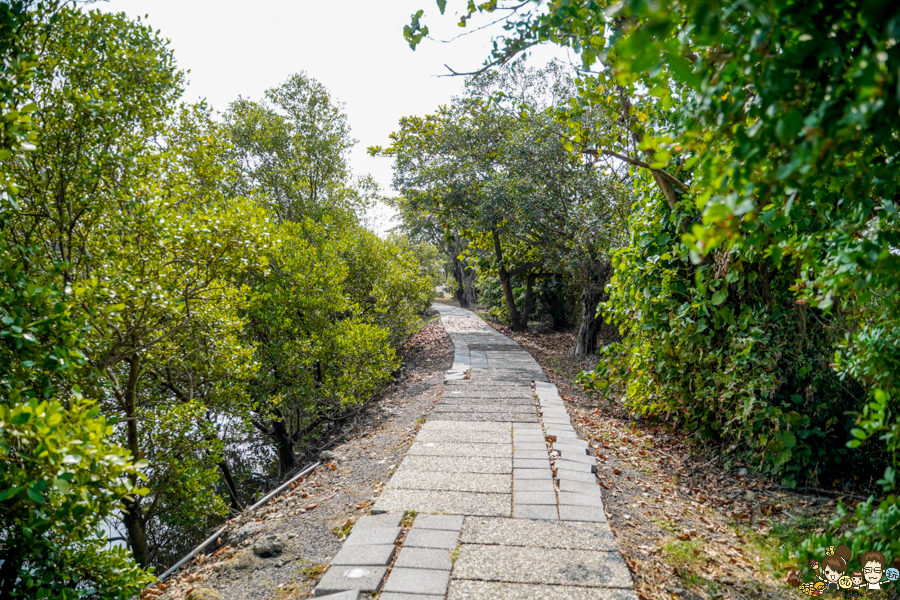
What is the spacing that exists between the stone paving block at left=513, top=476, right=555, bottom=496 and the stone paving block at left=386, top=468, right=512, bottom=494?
6 centimetres

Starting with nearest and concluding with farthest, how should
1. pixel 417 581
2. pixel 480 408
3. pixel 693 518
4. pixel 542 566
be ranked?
pixel 417 581, pixel 542 566, pixel 693 518, pixel 480 408

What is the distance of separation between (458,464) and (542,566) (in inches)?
66.1

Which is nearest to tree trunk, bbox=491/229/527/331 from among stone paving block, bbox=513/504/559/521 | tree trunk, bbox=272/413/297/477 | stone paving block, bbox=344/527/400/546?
tree trunk, bbox=272/413/297/477

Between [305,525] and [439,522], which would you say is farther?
[305,525]

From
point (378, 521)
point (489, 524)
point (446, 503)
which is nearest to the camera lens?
point (489, 524)

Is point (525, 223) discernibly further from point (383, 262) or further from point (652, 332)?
point (652, 332)

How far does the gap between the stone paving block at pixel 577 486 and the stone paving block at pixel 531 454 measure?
0.50 meters

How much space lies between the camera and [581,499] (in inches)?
150

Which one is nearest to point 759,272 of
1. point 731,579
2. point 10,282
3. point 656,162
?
point 731,579

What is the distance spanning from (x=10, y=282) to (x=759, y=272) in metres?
5.51

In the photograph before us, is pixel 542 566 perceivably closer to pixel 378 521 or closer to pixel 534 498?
pixel 534 498

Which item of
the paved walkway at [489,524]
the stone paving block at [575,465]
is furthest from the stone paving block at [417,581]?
the stone paving block at [575,465]

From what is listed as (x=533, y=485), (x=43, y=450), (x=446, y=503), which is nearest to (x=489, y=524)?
(x=446, y=503)

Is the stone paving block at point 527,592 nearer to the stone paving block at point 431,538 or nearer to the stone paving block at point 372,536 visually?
the stone paving block at point 431,538
